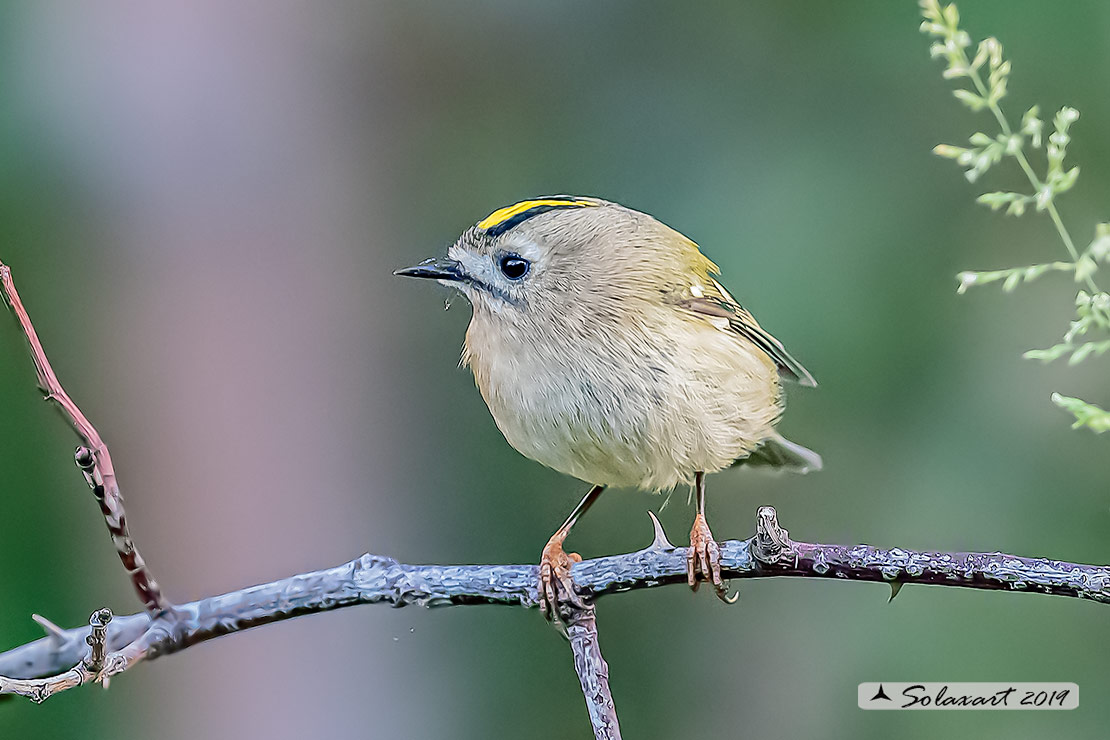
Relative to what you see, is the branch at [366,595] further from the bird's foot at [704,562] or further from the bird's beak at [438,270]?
the bird's beak at [438,270]

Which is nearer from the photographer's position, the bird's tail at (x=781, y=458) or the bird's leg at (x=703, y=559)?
the bird's leg at (x=703, y=559)

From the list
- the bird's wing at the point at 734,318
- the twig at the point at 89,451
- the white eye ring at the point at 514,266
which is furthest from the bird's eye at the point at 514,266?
the twig at the point at 89,451

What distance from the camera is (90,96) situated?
103cm

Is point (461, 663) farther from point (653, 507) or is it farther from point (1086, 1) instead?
point (1086, 1)

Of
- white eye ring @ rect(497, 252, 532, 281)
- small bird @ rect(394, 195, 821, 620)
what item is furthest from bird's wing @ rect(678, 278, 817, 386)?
white eye ring @ rect(497, 252, 532, 281)

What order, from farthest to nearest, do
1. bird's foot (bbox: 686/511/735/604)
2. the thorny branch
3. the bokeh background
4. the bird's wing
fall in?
the bokeh background < the bird's wing < bird's foot (bbox: 686/511/735/604) < the thorny branch

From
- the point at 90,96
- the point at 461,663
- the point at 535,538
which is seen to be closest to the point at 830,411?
the point at 535,538

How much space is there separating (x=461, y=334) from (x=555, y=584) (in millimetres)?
397

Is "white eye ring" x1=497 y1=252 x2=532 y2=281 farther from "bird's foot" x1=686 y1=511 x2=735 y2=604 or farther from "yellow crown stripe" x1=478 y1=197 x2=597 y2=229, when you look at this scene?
"bird's foot" x1=686 y1=511 x2=735 y2=604

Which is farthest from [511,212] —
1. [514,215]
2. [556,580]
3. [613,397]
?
[556,580]

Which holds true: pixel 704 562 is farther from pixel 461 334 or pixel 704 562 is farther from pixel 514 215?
pixel 461 334

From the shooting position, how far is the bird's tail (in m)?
0.84

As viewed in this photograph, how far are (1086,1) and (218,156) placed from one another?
2.70 ft

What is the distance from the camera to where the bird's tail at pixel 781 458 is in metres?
0.84
